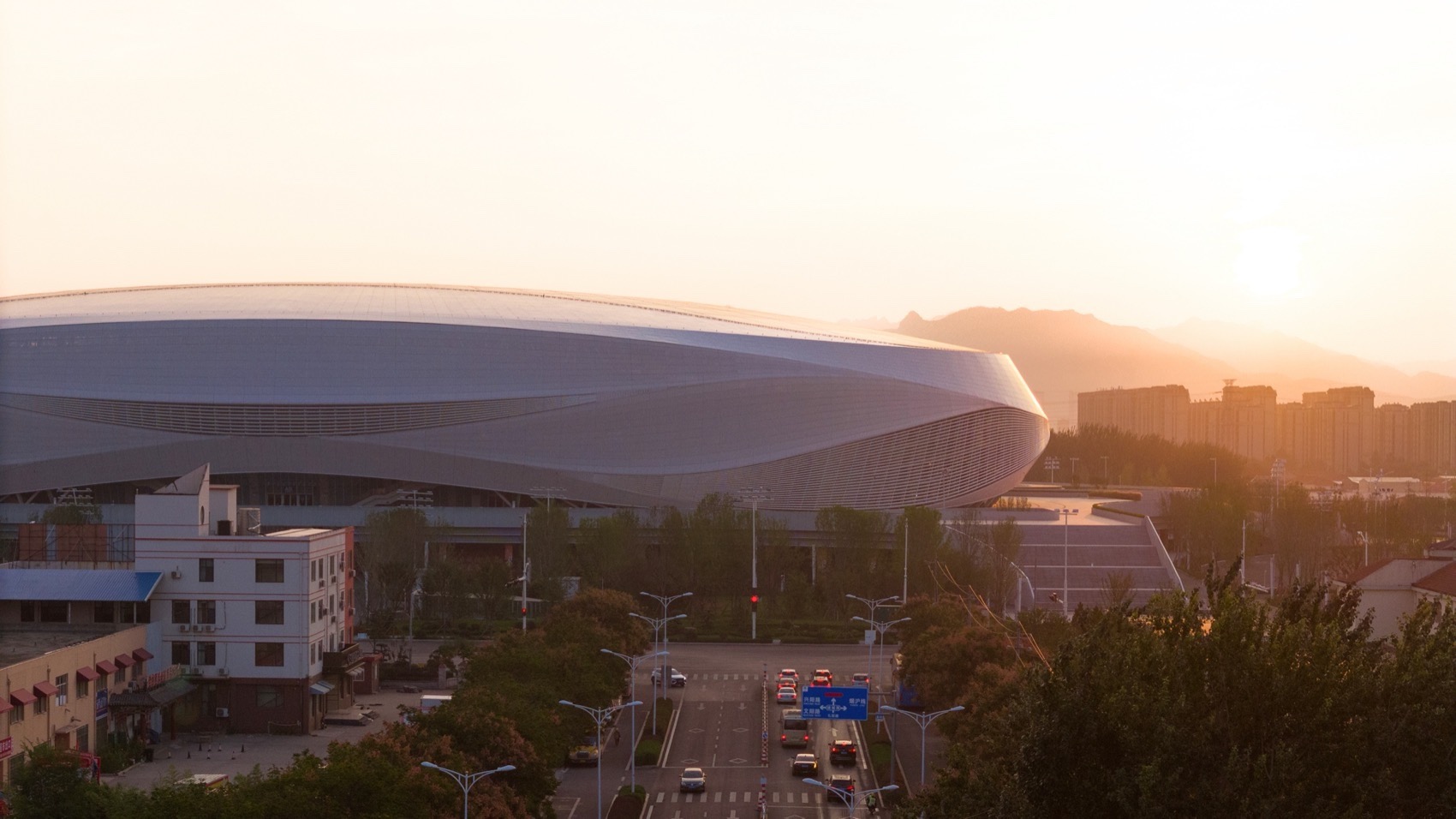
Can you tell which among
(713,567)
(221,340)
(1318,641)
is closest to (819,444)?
(713,567)

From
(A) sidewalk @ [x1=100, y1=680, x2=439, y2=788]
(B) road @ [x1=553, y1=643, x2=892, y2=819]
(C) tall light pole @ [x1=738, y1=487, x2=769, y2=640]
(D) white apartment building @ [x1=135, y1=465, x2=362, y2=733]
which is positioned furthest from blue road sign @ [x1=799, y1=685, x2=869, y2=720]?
(C) tall light pole @ [x1=738, y1=487, x2=769, y2=640]

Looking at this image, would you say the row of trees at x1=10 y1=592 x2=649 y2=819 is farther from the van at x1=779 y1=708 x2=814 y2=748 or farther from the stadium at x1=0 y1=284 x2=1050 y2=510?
the stadium at x1=0 y1=284 x2=1050 y2=510

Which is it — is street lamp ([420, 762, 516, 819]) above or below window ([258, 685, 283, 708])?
above

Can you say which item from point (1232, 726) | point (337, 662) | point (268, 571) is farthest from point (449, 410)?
point (1232, 726)

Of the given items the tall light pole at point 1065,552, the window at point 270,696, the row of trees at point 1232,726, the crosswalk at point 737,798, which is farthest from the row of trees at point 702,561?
the row of trees at point 1232,726

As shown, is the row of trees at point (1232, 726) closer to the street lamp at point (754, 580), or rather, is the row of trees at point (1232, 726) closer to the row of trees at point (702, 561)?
the street lamp at point (754, 580)
